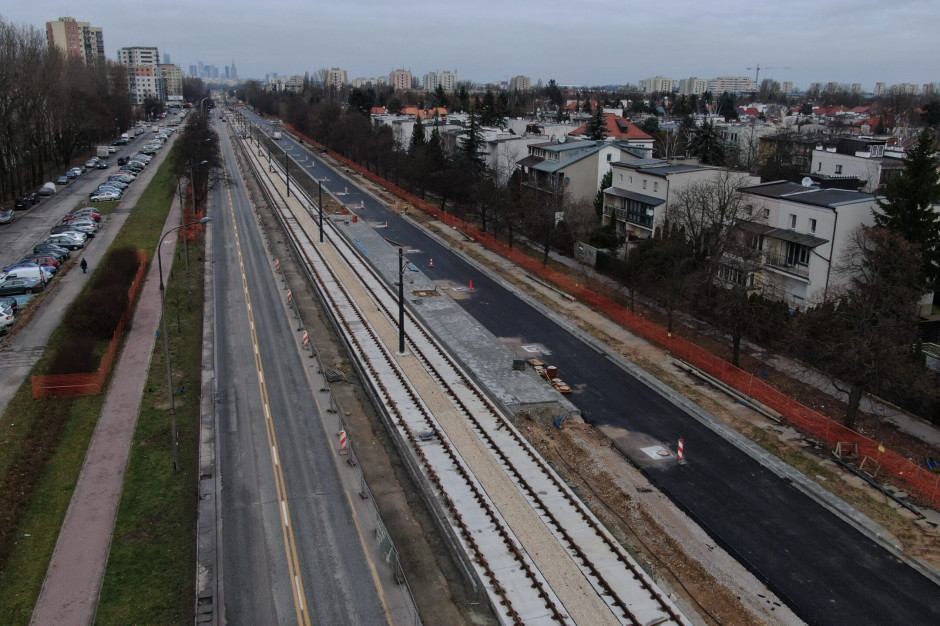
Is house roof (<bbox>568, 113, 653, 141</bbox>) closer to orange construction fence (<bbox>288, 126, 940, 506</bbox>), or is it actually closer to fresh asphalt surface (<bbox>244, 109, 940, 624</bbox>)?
orange construction fence (<bbox>288, 126, 940, 506</bbox>)

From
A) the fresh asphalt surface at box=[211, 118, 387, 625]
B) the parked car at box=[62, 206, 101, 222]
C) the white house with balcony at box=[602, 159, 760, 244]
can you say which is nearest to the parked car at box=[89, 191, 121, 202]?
the parked car at box=[62, 206, 101, 222]

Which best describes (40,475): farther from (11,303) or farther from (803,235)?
(803,235)

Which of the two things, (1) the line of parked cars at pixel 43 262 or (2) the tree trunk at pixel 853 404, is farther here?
(1) the line of parked cars at pixel 43 262

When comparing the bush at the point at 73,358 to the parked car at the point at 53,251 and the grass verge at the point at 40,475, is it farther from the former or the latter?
the parked car at the point at 53,251

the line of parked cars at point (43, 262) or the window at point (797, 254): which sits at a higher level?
the window at point (797, 254)

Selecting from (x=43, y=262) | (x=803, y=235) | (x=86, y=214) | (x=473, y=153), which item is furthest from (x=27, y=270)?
(x=803, y=235)

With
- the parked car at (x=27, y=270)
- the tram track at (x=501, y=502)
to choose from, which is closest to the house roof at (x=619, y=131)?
the tram track at (x=501, y=502)
